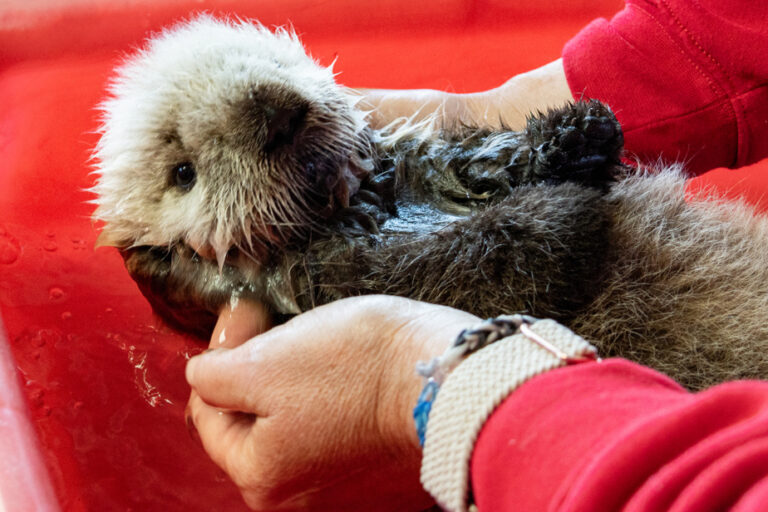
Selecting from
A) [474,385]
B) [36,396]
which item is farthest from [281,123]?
[36,396]

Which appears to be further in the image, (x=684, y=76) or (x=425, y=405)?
(x=684, y=76)

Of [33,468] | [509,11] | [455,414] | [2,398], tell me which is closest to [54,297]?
[2,398]

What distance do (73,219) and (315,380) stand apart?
143cm

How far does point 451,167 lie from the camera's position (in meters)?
1.27

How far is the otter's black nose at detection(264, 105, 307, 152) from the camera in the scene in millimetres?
984

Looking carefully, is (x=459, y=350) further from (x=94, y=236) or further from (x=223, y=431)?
(x=94, y=236)

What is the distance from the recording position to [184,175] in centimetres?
108

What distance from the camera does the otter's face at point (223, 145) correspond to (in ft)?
3.29

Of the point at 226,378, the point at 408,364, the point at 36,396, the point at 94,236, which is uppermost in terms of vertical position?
the point at 408,364

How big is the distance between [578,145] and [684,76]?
45cm

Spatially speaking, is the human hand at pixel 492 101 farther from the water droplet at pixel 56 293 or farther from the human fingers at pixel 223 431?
the water droplet at pixel 56 293

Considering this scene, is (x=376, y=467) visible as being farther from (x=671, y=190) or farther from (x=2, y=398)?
(x=2, y=398)

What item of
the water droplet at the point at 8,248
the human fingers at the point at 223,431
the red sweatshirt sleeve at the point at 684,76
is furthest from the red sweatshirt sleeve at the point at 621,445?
the water droplet at the point at 8,248

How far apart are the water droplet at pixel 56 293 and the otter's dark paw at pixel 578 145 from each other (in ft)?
4.67
